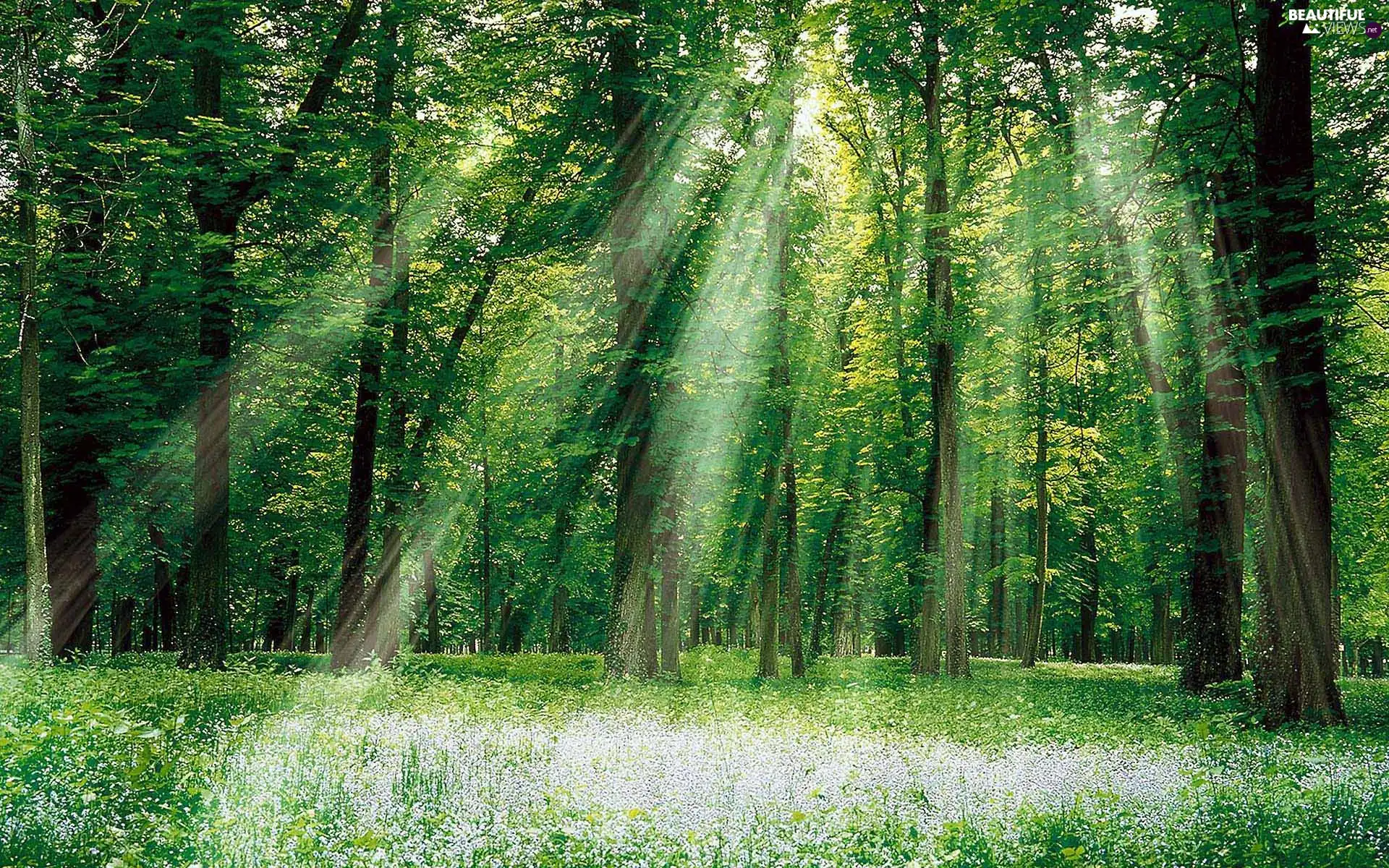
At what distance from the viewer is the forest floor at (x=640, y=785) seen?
5.69 meters

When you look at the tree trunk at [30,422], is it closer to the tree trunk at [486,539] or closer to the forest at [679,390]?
the forest at [679,390]

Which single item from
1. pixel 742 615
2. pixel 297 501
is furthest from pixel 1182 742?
pixel 742 615

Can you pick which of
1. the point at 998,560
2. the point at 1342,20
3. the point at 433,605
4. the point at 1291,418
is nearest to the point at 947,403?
the point at 1291,418

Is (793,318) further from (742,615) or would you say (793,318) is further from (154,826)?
(742,615)

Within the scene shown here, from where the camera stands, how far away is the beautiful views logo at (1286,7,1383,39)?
9062mm

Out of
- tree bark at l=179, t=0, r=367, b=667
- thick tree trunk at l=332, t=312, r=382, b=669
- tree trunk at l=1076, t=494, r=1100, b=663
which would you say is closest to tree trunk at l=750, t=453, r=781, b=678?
thick tree trunk at l=332, t=312, r=382, b=669

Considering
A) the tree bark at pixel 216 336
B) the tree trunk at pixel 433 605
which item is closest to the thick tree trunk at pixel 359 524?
the tree bark at pixel 216 336

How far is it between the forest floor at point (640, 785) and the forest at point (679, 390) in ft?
0.20

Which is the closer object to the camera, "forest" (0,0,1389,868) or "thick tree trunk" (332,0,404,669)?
"forest" (0,0,1389,868)

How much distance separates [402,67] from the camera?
17.6 m

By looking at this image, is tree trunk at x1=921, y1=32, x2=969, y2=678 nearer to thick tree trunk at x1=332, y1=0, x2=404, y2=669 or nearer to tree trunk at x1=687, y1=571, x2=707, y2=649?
thick tree trunk at x1=332, y1=0, x2=404, y2=669

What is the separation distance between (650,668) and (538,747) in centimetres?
832

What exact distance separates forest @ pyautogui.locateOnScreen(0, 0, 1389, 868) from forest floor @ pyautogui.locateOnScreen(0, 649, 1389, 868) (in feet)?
0.20

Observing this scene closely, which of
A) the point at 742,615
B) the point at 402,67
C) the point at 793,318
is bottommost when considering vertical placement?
the point at 742,615
